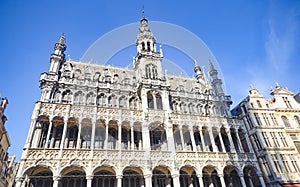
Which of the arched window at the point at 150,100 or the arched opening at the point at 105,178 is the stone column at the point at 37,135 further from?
the arched window at the point at 150,100

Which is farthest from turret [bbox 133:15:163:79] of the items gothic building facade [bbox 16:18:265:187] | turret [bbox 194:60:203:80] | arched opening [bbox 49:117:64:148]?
arched opening [bbox 49:117:64:148]

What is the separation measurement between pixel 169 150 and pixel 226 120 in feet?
37.7

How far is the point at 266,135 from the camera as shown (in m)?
29.9

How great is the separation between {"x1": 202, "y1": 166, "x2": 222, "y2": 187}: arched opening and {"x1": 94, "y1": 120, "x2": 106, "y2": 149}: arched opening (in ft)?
45.7

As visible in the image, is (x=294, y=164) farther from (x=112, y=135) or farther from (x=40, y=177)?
(x=40, y=177)

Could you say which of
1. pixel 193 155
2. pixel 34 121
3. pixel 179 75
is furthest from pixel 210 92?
pixel 34 121

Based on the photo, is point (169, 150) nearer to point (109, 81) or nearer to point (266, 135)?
point (109, 81)

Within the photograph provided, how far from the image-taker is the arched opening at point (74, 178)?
19469 millimetres

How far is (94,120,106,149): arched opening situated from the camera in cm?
2274

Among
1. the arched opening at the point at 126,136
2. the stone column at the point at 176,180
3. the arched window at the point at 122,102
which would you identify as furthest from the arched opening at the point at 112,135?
the stone column at the point at 176,180

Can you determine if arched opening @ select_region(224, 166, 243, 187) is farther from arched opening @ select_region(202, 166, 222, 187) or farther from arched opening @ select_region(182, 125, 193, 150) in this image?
Answer: arched opening @ select_region(182, 125, 193, 150)

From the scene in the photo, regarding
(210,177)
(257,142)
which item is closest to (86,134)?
(210,177)

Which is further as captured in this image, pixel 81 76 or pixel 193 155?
pixel 81 76

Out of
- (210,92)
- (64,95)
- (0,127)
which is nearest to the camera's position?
(0,127)
